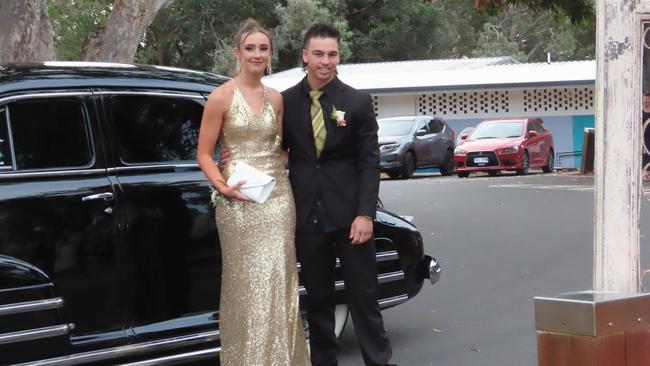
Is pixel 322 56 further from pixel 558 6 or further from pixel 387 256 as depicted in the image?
pixel 558 6

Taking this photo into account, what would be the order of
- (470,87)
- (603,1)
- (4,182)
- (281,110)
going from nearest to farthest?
(603,1) → (4,182) → (281,110) → (470,87)

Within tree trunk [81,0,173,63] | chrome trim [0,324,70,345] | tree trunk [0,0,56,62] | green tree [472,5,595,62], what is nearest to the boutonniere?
chrome trim [0,324,70,345]

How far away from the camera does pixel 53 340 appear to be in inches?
216

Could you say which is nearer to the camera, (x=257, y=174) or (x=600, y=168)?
(x=600, y=168)

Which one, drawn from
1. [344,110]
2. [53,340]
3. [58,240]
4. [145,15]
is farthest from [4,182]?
[145,15]

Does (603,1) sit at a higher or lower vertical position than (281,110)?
higher

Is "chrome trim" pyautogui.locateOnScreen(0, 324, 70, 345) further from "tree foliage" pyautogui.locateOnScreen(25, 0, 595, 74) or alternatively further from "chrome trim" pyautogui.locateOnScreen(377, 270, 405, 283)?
"tree foliage" pyautogui.locateOnScreen(25, 0, 595, 74)

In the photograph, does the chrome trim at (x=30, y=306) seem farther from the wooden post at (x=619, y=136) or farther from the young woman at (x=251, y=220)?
the wooden post at (x=619, y=136)

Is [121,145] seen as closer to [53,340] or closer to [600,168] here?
[53,340]

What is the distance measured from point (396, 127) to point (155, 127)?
921 inches

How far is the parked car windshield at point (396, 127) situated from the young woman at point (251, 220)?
2320 centimetres

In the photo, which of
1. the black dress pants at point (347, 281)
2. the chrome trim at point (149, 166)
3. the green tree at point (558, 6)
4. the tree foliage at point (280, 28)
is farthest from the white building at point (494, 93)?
the black dress pants at point (347, 281)

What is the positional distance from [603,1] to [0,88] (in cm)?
303

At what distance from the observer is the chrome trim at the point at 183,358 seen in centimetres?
587
